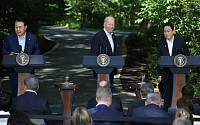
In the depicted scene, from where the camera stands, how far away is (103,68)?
750cm

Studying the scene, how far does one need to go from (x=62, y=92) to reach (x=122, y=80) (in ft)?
29.1

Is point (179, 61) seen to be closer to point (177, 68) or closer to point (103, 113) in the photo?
point (177, 68)

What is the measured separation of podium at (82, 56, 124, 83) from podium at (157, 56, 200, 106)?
75 cm

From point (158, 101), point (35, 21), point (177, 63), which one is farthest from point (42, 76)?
point (158, 101)

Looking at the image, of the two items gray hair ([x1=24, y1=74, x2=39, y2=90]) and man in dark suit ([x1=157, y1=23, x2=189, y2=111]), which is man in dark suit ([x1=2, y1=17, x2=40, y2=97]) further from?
man in dark suit ([x1=157, y1=23, x2=189, y2=111])

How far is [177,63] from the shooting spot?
7523 mm

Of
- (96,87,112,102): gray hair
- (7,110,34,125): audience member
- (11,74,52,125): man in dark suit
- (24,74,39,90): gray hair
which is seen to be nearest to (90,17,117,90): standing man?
(24,74,39,90): gray hair

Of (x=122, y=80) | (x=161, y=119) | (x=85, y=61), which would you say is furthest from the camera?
(x=122, y=80)

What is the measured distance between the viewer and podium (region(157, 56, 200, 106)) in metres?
7.54

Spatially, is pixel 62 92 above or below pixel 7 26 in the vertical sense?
below

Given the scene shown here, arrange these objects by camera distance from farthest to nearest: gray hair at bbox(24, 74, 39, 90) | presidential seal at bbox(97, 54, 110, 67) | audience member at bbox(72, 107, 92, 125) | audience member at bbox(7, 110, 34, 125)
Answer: presidential seal at bbox(97, 54, 110, 67)
gray hair at bbox(24, 74, 39, 90)
audience member at bbox(72, 107, 92, 125)
audience member at bbox(7, 110, 34, 125)

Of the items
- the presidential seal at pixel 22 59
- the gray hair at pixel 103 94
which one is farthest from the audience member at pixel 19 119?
the presidential seal at pixel 22 59

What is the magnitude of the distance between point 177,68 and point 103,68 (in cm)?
137

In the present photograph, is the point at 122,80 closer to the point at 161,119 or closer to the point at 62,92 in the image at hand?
the point at 62,92
